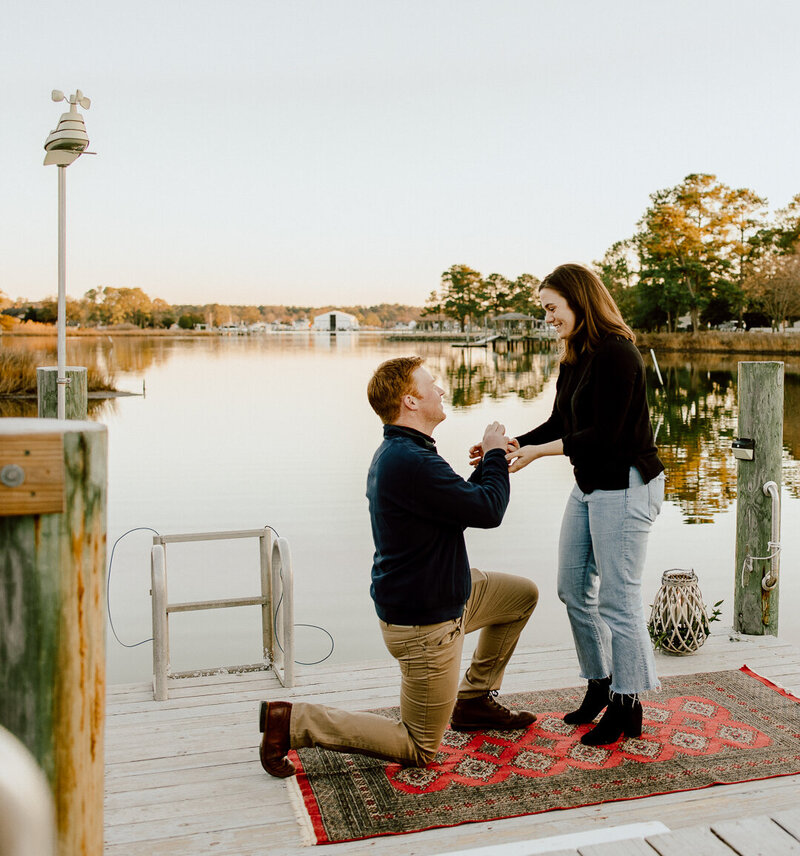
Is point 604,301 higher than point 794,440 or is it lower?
higher

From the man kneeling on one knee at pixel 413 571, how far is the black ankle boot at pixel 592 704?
71 cm

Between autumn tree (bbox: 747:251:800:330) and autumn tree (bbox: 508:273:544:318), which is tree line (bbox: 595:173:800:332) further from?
autumn tree (bbox: 508:273:544:318)

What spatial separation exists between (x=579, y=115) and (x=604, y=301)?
32.4 metres

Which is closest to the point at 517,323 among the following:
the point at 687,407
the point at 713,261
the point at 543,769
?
the point at 713,261

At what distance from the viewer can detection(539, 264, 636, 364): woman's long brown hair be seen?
10.6 ft

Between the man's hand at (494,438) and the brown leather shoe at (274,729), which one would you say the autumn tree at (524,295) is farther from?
the brown leather shoe at (274,729)

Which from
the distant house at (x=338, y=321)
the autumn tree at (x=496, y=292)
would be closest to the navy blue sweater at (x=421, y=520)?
the autumn tree at (x=496, y=292)

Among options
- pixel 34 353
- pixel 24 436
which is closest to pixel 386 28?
pixel 34 353

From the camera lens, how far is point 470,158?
5062 centimetres

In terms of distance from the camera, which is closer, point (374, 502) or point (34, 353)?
point (374, 502)

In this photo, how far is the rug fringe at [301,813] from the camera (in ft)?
8.64

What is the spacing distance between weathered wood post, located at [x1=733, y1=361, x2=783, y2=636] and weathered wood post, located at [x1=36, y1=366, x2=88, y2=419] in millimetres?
3324

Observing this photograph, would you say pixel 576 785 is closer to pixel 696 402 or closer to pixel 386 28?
pixel 696 402

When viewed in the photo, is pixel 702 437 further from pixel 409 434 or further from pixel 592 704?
pixel 409 434
